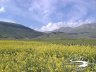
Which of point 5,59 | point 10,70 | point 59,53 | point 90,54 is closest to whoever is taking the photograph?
point 10,70

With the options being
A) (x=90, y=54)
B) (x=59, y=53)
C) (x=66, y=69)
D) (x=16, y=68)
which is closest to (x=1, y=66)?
(x=16, y=68)

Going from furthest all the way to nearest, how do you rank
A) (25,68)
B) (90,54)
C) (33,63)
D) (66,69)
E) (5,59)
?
(90,54), (5,59), (33,63), (25,68), (66,69)

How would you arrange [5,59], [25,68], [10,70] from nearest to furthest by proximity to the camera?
[10,70]
[25,68]
[5,59]

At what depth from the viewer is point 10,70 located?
11.9m

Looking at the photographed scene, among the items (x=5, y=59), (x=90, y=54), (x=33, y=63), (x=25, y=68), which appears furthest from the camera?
(x=90, y=54)

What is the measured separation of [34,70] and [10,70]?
44.8 inches

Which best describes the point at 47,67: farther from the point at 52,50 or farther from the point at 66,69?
the point at 52,50

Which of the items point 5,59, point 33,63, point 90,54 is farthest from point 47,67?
point 90,54

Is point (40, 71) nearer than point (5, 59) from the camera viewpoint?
Yes

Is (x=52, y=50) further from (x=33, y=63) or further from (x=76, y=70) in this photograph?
(x=76, y=70)

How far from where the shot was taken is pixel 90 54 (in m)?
26.4

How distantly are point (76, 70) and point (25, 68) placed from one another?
2.70 m

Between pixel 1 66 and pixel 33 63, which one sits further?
pixel 33 63

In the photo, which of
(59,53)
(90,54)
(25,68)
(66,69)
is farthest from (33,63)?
(59,53)
